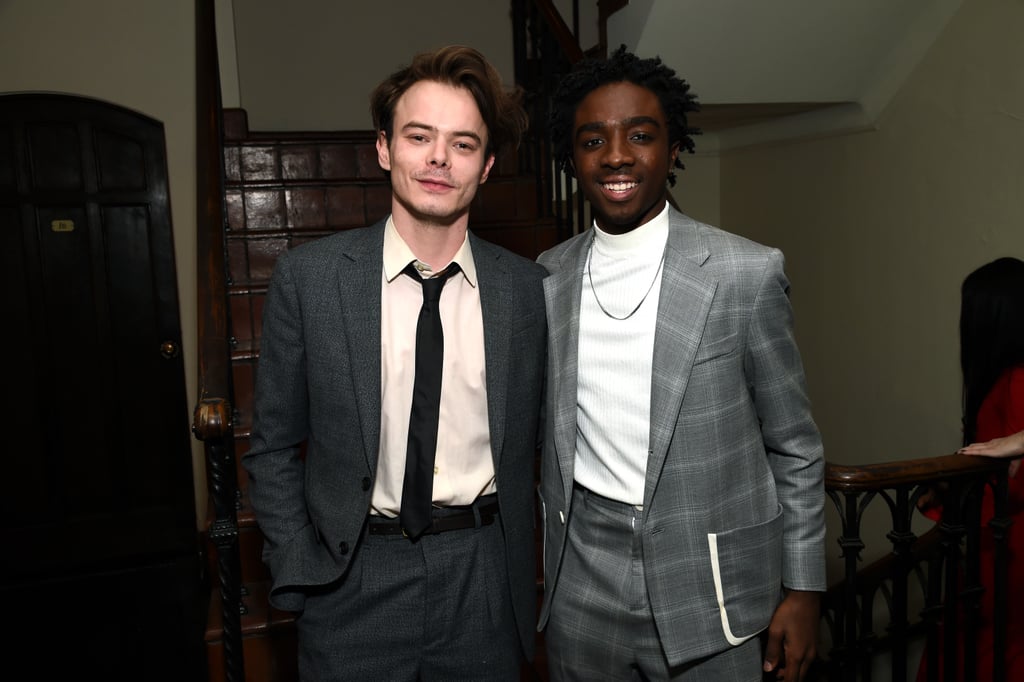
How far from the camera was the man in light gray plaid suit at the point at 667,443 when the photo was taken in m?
1.36

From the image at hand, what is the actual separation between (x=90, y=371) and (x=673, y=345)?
384 cm

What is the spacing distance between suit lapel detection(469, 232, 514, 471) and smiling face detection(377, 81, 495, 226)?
0.47 feet

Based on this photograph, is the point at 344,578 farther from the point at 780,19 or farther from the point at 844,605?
the point at 780,19

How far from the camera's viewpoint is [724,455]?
4.52 feet

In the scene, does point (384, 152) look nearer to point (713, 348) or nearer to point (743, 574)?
point (713, 348)

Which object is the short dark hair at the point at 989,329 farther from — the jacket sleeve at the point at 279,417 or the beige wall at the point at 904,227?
the jacket sleeve at the point at 279,417

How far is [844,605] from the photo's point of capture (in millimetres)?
1837

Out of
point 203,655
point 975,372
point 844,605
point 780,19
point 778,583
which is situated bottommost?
point 203,655

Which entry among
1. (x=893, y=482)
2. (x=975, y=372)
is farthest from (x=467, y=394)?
Result: (x=975, y=372)

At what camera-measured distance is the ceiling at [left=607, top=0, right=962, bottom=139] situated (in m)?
3.08

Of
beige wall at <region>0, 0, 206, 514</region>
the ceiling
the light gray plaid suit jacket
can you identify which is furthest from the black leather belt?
beige wall at <region>0, 0, 206, 514</region>

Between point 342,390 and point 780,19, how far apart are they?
8.56 ft

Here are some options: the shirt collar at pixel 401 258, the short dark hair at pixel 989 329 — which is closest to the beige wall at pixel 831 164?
the short dark hair at pixel 989 329

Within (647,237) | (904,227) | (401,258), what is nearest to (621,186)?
(647,237)
